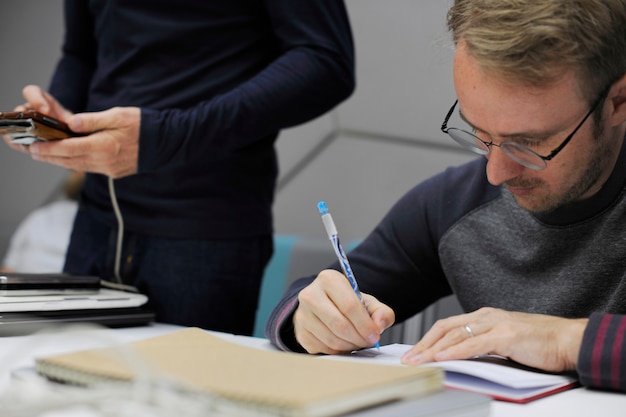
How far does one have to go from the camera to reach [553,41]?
36.3 inches

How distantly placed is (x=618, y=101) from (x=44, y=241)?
1906 millimetres

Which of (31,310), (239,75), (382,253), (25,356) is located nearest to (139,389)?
(25,356)

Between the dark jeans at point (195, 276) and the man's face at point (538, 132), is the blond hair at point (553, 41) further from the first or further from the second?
the dark jeans at point (195, 276)

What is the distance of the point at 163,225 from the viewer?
136 cm

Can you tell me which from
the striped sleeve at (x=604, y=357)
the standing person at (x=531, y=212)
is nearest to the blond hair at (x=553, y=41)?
the standing person at (x=531, y=212)

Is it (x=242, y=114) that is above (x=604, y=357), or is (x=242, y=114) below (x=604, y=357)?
above

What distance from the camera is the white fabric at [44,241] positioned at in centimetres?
238

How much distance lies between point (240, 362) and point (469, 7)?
0.59m

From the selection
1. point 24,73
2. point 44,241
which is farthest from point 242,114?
point 24,73

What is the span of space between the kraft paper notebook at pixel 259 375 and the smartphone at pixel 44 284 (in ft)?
1.58

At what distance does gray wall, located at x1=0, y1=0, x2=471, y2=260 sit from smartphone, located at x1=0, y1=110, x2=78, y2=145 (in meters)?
1.11

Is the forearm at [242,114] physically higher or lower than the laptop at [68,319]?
higher

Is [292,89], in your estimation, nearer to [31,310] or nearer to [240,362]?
[31,310]

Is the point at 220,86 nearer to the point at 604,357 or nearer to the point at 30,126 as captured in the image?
the point at 30,126
